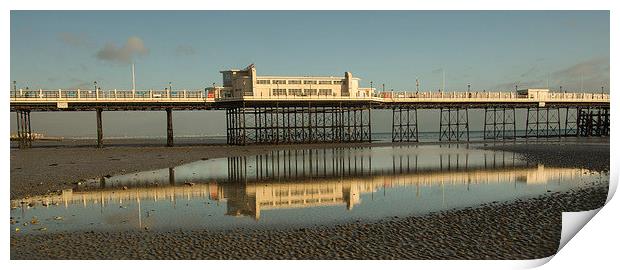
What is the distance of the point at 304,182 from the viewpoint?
18672 mm

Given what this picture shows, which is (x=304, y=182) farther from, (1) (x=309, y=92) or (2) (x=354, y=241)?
(1) (x=309, y=92)

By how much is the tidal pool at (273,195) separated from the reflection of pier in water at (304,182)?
1.5 inches

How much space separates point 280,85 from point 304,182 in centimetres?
2756

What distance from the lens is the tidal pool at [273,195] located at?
11445 millimetres

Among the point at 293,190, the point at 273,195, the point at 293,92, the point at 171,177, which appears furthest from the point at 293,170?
the point at 293,92

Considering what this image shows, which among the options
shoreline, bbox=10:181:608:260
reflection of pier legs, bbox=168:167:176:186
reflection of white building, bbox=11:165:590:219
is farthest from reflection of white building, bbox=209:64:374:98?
shoreline, bbox=10:181:608:260

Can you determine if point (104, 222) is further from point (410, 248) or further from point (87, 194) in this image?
point (410, 248)

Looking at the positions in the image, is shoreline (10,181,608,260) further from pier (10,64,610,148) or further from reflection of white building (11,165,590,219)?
pier (10,64,610,148)

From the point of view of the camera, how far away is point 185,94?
42.8m

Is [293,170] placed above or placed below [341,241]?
below

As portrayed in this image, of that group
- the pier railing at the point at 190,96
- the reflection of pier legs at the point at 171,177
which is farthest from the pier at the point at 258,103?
the reflection of pier legs at the point at 171,177

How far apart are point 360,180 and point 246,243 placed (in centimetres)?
1055

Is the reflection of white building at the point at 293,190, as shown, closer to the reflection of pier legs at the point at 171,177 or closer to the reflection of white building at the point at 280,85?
the reflection of pier legs at the point at 171,177

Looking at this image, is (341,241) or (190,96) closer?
(341,241)
